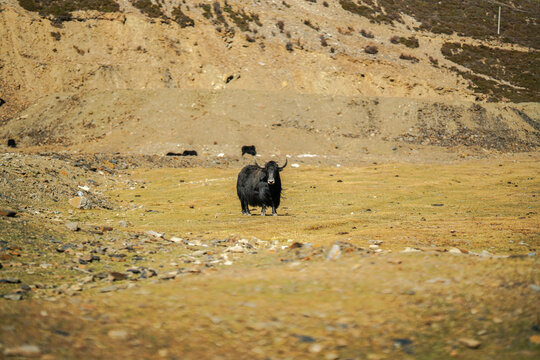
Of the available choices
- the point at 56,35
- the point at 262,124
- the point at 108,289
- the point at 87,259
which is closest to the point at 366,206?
the point at 87,259

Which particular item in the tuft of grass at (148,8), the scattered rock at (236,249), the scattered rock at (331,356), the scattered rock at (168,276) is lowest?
the scattered rock at (236,249)

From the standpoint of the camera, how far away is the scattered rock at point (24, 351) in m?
3.81

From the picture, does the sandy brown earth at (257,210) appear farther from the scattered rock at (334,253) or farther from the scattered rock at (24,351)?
the scattered rock at (334,253)

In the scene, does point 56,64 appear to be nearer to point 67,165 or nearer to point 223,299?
point 67,165

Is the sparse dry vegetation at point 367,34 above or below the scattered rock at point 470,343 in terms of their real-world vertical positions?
above

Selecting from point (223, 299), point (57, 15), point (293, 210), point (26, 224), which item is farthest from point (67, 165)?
point (57, 15)

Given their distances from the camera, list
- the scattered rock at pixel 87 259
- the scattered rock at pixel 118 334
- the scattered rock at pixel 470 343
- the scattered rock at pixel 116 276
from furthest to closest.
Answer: the scattered rock at pixel 87 259 → the scattered rock at pixel 116 276 → the scattered rock at pixel 118 334 → the scattered rock at pixel 470 343

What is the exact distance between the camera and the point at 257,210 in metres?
19.7

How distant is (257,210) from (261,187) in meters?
2.79

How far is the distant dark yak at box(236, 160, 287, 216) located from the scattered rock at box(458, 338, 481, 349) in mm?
12150

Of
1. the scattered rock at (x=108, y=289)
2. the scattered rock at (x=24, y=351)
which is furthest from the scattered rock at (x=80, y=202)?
the scattered rock at (x=24, y=351)

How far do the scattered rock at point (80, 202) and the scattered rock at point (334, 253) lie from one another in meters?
11.8

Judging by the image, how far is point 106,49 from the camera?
155 ft

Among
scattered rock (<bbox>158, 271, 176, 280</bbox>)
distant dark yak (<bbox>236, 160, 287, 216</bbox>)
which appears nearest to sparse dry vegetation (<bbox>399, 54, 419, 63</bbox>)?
distant dark yak (<bbox>236, 160, 287, 216</bbox>)
